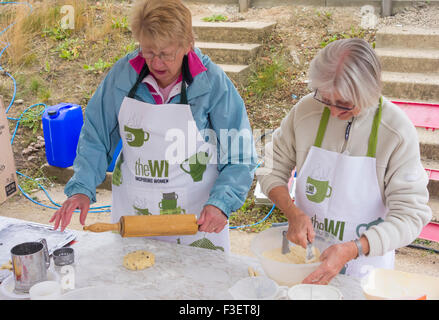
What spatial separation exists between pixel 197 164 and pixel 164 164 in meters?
0.16

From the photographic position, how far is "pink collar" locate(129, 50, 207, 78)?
2146 millimetres

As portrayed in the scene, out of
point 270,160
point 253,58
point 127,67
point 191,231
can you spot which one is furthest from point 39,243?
point 253,58

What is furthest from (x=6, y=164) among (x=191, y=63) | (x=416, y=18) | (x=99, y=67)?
(x=416, y=18)

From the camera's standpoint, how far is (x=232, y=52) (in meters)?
6.04

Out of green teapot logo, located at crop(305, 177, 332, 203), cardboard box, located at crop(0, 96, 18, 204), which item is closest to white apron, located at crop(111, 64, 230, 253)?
green teapot logo, located at crop(305, 177, 332, 203)

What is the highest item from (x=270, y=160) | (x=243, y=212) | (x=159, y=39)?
(x=159, y=39)

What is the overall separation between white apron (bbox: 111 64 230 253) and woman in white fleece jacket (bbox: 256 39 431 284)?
1.08 feet

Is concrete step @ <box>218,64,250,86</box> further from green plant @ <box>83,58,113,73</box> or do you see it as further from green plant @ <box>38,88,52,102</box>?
green plant @ <box>38,88,52,102</box>

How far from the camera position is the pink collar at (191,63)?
2146 millimetres

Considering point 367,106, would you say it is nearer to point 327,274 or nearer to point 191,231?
point 327,274

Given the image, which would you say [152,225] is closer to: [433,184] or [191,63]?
[191,63]
